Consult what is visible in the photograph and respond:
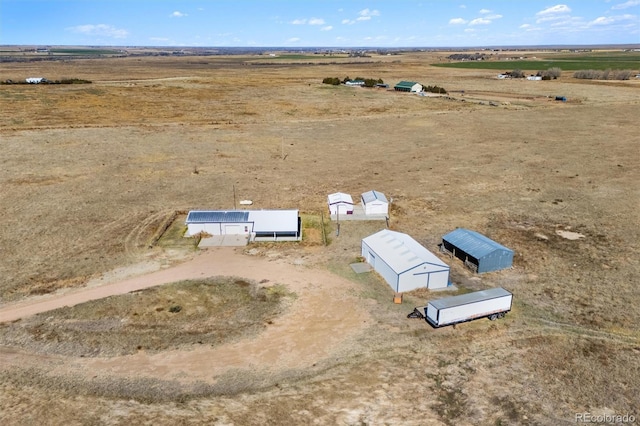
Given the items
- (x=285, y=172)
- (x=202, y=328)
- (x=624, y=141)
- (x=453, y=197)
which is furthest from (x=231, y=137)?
(x=624, y=141)

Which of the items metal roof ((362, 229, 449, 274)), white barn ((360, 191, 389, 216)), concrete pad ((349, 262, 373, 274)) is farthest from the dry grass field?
white barn ((360, 191, 389, 216))

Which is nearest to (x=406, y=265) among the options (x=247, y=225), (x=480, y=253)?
(x=480, y=253)

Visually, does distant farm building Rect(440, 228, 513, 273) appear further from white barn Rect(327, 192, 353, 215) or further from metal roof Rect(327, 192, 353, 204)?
metal roof Rect(327, 192, 353, 204)

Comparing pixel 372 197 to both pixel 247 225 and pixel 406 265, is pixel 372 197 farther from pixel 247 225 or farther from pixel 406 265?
pixel 406 265

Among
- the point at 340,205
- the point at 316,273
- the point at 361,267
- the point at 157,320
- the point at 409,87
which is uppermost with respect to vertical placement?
the point at 409,87

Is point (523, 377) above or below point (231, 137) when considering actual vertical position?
below

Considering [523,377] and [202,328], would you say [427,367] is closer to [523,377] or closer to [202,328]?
[523,377]

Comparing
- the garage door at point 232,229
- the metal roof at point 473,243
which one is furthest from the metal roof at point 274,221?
the metal roof at point 473,243

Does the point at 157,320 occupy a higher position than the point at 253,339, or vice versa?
the point at 157,320
